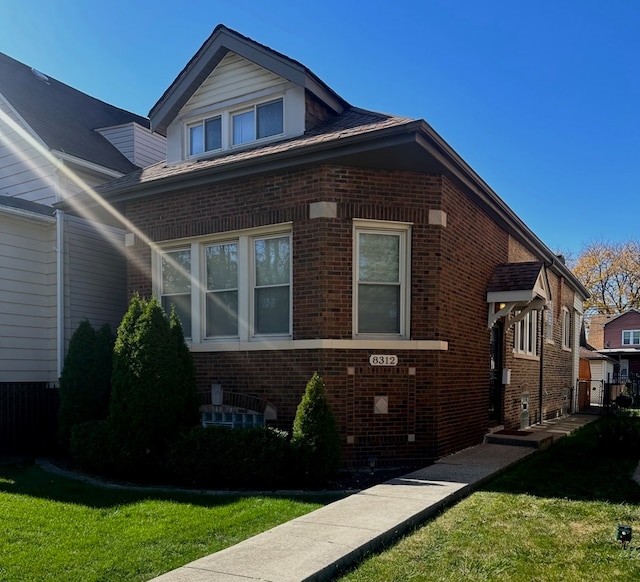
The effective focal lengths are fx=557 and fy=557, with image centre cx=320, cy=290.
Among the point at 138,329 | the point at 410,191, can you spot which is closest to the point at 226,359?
the point at 138,329

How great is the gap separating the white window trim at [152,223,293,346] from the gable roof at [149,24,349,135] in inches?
101

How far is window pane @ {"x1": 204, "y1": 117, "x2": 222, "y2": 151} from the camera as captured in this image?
10.1m

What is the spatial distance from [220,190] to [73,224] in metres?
3.59

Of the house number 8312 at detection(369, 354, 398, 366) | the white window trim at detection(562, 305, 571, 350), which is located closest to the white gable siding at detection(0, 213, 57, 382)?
the house number 8312 at detection(369, 354, 398, 366)

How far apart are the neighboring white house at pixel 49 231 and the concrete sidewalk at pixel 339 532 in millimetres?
6870

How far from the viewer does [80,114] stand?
1473cm

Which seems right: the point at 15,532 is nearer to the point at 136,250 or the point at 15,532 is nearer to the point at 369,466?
the point at 369,466

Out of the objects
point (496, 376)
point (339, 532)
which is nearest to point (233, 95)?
point (496, 376)

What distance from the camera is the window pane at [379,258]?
27.0ft

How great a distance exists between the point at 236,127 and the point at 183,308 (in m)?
3.36

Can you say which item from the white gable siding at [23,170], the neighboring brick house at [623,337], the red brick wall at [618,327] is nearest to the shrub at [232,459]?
the white gable siding at [23,170]

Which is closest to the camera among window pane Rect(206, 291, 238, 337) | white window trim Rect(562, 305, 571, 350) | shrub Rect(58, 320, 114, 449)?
shrub Rect(58, 320, 114, 449)

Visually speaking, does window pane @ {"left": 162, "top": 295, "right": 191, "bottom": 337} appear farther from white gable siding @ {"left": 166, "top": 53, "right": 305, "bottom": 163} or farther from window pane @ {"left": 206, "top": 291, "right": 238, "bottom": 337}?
white gable siding @ {"left": 166, "top": 53, "right": 305, "bottom": 163}

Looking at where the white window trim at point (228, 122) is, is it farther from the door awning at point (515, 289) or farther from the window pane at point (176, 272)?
the door awning at point (515, 289)
